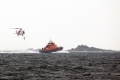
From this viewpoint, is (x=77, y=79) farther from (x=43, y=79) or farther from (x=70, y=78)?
(x=43, y=79)

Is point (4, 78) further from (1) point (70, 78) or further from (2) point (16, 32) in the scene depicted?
(2) point (16, 32)

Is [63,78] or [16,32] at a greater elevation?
[16,32]

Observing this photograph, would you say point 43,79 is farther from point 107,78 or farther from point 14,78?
point 107,78

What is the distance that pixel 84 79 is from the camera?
42.8 meters

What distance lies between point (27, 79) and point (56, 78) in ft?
12.8

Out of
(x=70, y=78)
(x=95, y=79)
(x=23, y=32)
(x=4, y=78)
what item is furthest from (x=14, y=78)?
(x=23, y=32)

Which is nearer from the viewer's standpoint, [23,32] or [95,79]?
[95,79]

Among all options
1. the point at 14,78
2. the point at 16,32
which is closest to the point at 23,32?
the point at 16,32

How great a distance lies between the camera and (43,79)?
42750 millimetres

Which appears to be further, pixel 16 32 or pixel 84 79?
pixel 16 32

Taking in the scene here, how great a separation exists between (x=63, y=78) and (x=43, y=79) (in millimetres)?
2797

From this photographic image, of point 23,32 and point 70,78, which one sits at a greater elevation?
point 23,32

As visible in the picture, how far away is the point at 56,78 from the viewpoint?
143ft

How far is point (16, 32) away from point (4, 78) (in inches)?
5979
